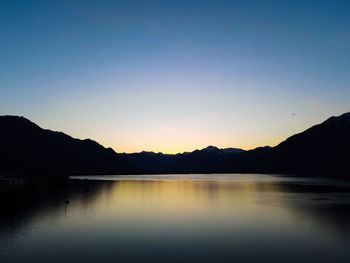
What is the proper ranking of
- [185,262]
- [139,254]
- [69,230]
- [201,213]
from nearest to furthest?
[185,262]
[139,254]
[69,230]
[201,213]

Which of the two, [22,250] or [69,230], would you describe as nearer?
[22,250]

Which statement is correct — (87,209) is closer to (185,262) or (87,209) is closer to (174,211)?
(174,211)

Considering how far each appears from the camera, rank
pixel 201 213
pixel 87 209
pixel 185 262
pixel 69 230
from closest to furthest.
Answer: pixel 185 262 → pixel 69 230 → pixel 201 213 → pixel 87 209

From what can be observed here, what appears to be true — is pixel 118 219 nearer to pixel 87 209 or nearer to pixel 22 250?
pixel 87 209

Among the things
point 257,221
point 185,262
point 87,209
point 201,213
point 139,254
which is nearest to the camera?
point 185,262

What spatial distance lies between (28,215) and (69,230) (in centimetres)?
1532

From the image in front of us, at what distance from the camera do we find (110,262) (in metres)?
31.3

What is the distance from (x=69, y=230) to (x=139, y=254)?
17.7m

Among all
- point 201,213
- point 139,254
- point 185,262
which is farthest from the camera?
point 201,213

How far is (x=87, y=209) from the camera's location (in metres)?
72.0

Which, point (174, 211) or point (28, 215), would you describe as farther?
point (174, 211)

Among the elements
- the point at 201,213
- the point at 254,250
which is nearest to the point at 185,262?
the point at 254,250

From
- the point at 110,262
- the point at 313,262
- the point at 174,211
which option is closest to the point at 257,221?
the point at 174,211

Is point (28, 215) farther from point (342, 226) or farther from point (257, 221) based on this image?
point (342, 226)
